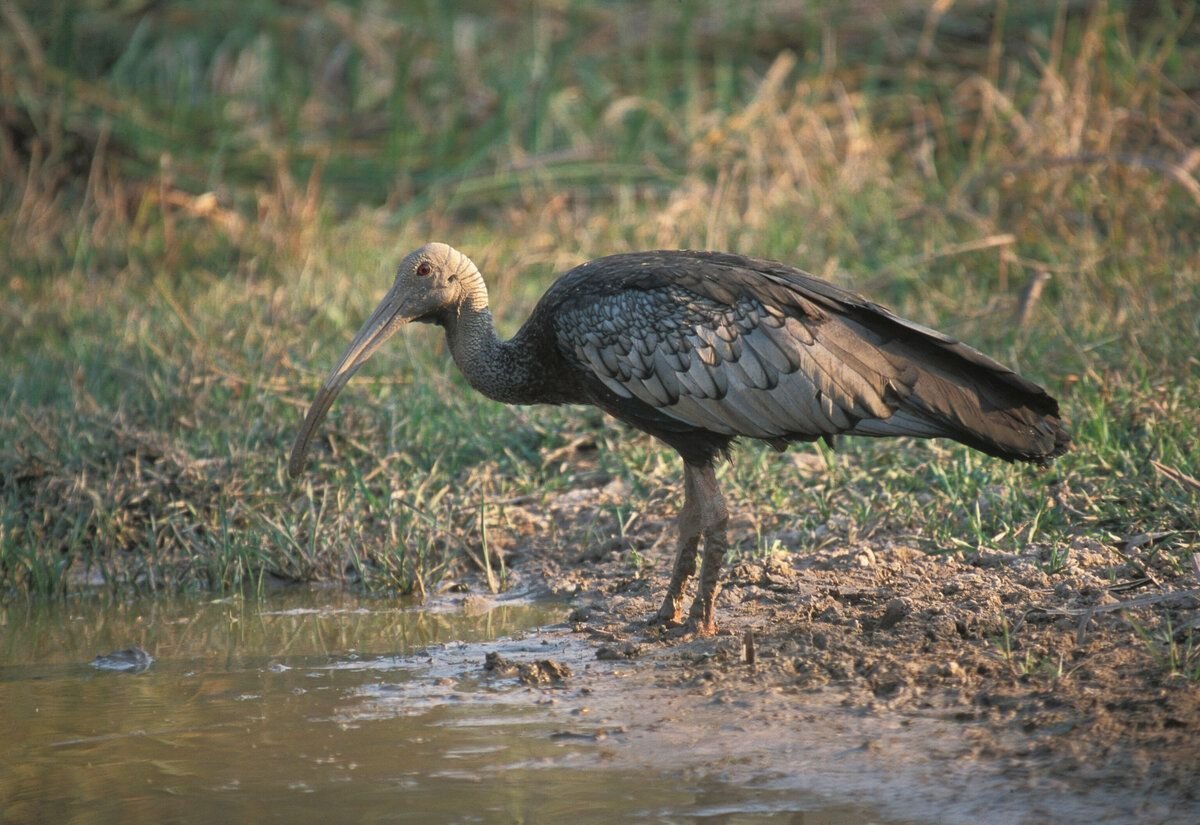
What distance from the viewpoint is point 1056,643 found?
475 centimetres

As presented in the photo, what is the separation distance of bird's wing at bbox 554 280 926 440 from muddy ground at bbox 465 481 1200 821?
654 millimetres

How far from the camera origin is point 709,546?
17.8 feet

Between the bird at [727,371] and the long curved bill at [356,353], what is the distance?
2 cm

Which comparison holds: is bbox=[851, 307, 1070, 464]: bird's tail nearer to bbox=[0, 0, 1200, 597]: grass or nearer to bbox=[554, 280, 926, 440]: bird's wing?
bbox=[554, 280, 926, 440]: bird's wing

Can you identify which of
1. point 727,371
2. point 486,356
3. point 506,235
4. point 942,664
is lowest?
point 942,664

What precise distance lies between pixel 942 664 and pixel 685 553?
1.15 m

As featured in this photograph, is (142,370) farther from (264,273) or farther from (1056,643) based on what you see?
(1056,643)

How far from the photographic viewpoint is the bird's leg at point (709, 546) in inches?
210

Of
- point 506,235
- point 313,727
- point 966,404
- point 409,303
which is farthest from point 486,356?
point 506,235

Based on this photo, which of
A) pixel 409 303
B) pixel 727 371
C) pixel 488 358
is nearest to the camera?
pixel 727 371

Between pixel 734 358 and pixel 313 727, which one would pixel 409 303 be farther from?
pixel 313 727

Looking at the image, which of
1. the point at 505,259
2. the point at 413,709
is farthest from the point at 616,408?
the point at 505,259

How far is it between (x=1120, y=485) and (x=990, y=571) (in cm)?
78

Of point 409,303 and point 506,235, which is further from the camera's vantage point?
point 506,235
